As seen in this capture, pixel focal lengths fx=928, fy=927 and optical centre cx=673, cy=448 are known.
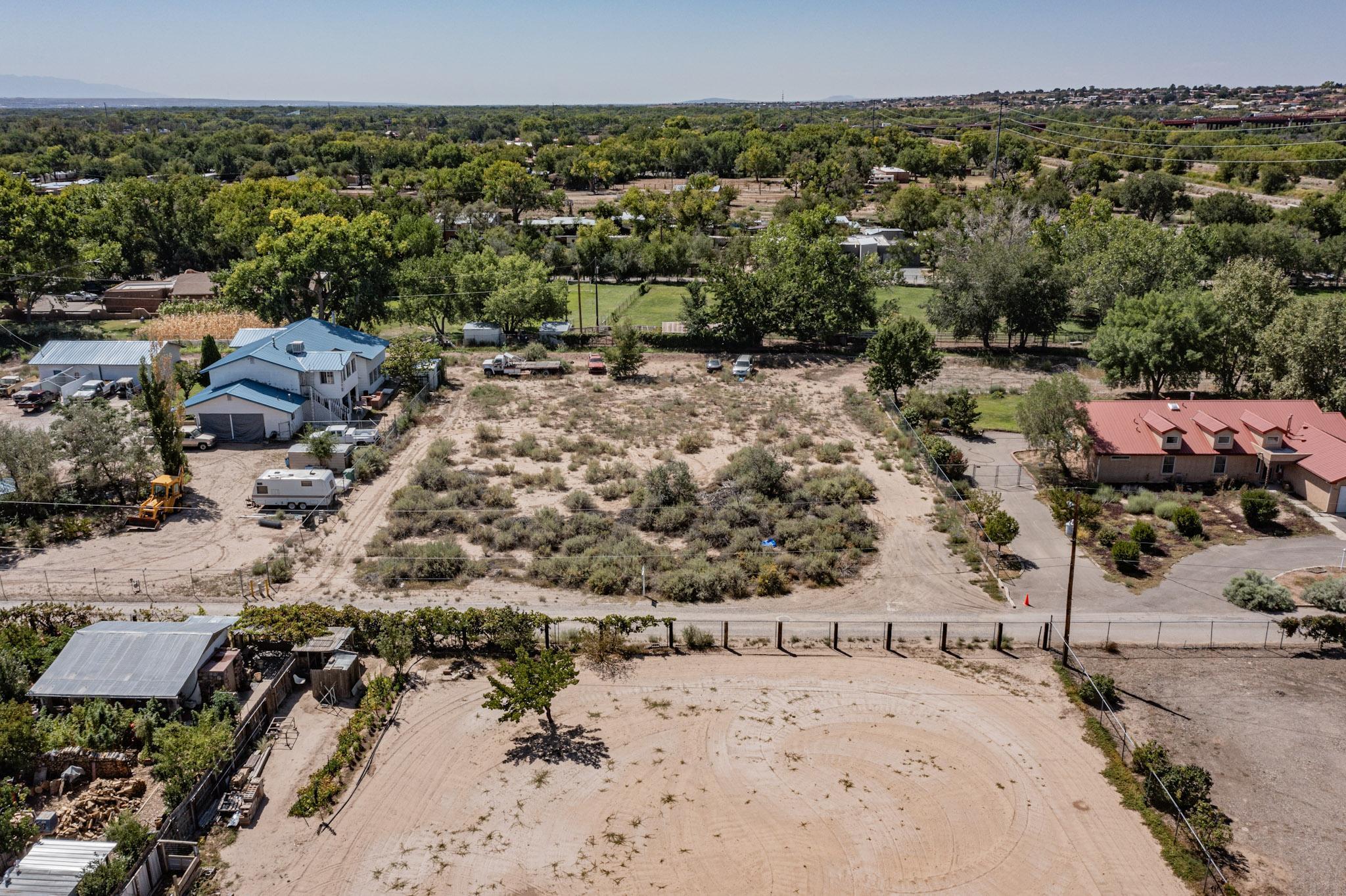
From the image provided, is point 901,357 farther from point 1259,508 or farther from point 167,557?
point 167,557

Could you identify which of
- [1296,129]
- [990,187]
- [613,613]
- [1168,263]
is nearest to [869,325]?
[1168,263]

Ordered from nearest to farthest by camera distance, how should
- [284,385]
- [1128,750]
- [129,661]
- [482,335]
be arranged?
1. [1128,750]
2. [129,661]
3. [284,385]
4. [482,335]

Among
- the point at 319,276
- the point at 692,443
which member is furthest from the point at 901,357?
the point at 319,276

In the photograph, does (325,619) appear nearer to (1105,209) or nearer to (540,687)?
(540,687)

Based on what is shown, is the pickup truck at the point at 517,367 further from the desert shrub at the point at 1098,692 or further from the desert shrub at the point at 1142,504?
the desert shrub at the point at 1098,692

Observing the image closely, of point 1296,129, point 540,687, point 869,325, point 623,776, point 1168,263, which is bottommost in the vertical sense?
point 623,776

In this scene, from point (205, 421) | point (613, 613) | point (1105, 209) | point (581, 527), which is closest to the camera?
point (613, 613)

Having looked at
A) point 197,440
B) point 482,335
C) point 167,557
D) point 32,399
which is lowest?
point 167,557
